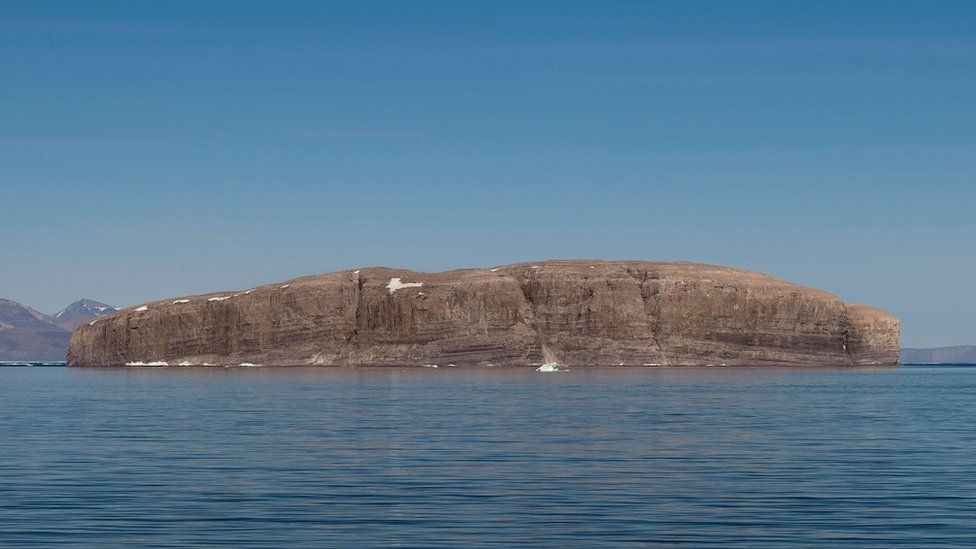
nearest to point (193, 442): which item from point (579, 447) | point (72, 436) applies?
point (72, 436)

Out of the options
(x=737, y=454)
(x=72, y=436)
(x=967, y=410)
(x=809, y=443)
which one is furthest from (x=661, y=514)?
(x=967, y=410)

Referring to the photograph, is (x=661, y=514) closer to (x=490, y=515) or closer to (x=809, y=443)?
(x=490, y=515)

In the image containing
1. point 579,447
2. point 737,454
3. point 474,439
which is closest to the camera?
point 737,454

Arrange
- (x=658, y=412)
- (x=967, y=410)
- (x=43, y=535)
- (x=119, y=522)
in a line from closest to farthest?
(x=43, y=535) < (x=119, y=522) < (x=658, y=412) < (x=967, y=410)

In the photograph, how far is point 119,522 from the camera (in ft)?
94.5

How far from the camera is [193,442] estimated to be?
168ft

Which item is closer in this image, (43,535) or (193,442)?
(43,535)

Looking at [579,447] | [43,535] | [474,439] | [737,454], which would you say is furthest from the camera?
[474,439]

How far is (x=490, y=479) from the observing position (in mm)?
37000

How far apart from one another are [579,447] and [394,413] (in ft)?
90.9

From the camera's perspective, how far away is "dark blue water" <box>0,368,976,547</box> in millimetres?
27312

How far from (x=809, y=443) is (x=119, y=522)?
1204 inches

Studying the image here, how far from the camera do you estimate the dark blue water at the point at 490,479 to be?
1075 inches

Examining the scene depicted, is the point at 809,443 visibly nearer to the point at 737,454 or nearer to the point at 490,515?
the point at 737,454
